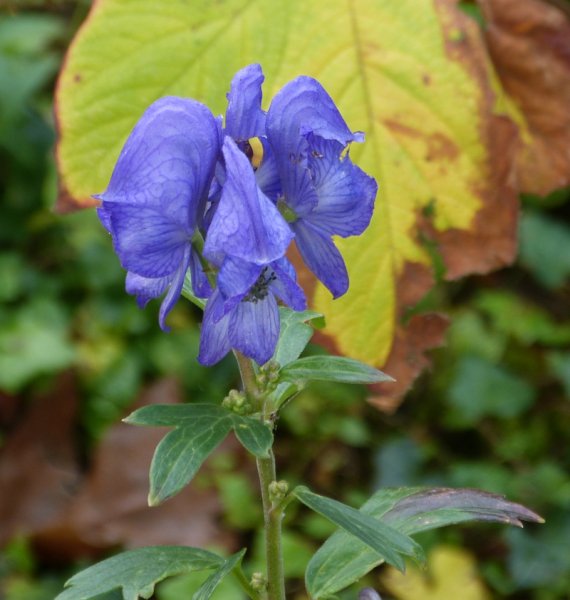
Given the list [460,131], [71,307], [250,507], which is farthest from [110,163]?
[71,307]

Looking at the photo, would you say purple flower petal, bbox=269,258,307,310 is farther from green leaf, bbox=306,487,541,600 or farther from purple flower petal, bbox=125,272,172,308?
green leaf, bbox=306,487,541,600

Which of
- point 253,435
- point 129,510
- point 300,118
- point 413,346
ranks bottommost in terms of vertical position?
point 129,510

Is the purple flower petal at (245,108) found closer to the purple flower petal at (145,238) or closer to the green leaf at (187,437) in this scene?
the purple flower petal at (145,238)

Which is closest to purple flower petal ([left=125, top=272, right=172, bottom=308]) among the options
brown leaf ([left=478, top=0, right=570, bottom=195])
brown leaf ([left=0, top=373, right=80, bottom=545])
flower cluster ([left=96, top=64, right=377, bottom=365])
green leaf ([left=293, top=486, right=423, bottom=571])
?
flower cluster ([left=96, top=64, right=377, bottom=365])

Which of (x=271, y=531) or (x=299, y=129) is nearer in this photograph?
(x=299, y=129)

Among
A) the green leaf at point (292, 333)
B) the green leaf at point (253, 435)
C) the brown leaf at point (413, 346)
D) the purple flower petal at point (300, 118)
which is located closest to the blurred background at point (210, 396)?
the brown leaf at point (413, 346)

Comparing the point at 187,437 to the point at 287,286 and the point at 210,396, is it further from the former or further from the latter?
the point at 210,396

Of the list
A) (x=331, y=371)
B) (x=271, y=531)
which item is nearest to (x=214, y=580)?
(x=271, y=531)

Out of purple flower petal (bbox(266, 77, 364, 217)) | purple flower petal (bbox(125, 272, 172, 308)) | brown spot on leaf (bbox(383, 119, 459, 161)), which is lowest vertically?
brown spot on leaf (bbox(383, 119, 459, 161))
